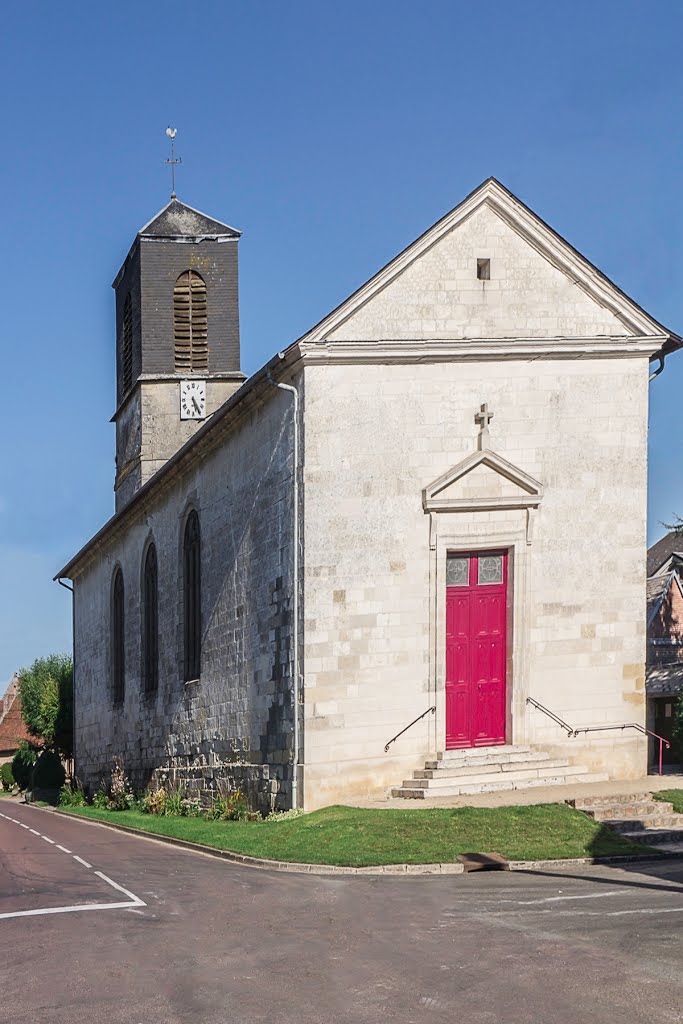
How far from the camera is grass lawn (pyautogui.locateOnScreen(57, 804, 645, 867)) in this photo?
14.1 meters

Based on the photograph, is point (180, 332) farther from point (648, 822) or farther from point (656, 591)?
point (648, 822)

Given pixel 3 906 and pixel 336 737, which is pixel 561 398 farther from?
pixel 3 906

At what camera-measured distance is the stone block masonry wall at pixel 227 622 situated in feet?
63.7

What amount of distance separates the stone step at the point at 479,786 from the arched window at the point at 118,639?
1680 cm

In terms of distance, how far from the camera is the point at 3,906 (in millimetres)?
11383

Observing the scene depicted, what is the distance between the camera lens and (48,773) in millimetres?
42438

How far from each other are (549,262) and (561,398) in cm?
216

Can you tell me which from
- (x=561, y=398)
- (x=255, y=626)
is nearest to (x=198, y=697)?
(x=255, y=626)

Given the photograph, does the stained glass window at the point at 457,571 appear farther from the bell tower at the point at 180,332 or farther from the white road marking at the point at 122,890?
the bell tower at the point at 180,332

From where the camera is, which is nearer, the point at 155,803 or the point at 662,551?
the point at 155,803

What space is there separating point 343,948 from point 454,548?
410 inches

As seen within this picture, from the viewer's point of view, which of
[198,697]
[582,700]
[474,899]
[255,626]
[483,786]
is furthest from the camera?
[198,697]

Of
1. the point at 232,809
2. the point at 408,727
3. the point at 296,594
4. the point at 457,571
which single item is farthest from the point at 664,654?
the point at 296,594

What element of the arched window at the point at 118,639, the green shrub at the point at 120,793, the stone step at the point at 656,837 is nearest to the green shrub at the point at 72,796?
the arched window at the point at 118,639
